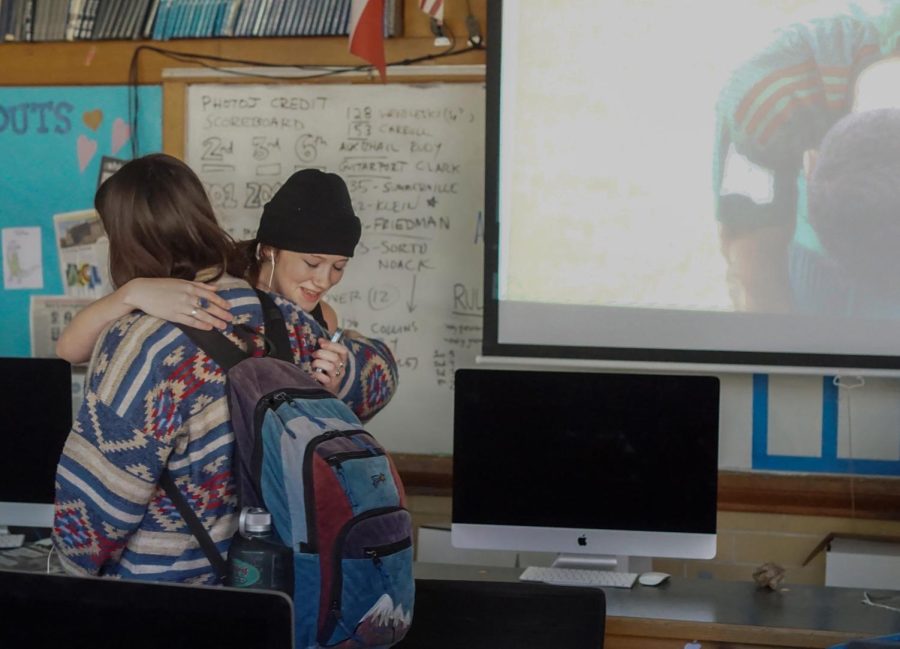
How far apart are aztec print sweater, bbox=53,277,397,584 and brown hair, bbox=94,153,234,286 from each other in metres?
0.11

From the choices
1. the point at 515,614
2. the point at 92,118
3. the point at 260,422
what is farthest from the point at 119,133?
the point at 515,614

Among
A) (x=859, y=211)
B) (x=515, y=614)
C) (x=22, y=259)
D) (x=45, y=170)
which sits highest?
(x=45, y=170)

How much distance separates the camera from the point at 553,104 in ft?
10.6

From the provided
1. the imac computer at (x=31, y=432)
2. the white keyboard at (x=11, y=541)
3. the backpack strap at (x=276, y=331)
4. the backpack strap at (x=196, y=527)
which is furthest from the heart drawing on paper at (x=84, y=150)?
the backpack strap at (x=196, y=527)

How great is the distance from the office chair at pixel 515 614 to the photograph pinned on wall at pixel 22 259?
7.83ft

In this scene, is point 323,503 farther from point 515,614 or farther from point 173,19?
point 173,19

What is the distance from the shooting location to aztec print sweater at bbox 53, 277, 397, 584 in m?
1.67

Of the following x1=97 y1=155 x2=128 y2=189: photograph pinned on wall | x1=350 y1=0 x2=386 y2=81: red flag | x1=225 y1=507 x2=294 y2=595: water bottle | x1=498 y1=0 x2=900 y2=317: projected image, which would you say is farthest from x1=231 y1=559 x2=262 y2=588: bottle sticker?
x1=97 y1=155 x2=128 y2=189: photograph pinned on wall

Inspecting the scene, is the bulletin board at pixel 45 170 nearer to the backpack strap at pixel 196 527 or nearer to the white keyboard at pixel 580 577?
the white keyboard at pixel 580 577

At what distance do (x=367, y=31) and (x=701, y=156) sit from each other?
38.3 inches

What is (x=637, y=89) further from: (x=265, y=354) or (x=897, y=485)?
(x=265, y=354)

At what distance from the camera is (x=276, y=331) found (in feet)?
5.87

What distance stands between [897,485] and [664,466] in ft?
2.62

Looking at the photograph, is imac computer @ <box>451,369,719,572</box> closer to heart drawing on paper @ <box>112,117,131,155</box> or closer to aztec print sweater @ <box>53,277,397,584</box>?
aztec print sweater @ <box>53,277,397,584</box>
